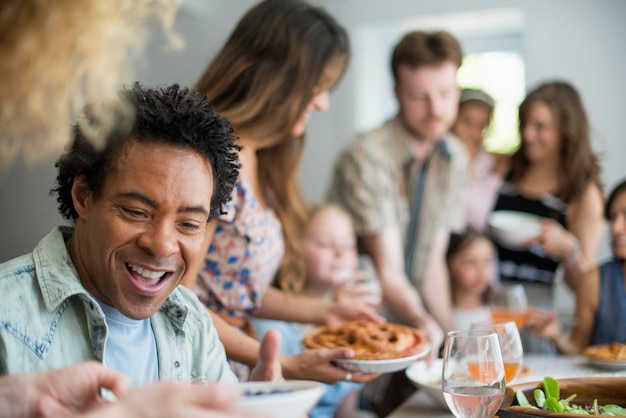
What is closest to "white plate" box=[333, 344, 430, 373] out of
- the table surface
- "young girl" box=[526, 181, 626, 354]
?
the table surface

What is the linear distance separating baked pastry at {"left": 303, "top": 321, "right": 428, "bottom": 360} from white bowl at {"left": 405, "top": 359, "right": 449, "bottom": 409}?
62mm

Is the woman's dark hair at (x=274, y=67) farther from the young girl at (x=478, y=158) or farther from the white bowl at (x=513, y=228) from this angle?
the young girl at (x=478, y=158)

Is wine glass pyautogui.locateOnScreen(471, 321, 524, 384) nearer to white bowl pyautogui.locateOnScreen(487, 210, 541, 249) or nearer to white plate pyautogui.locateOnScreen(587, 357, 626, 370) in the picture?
white plate pyautogui.locateOnScreen(587, 357, 626, 370)

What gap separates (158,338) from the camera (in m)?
1.03

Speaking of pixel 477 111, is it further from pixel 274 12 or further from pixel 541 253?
pixel 274 12

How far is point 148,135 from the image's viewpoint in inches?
37.6

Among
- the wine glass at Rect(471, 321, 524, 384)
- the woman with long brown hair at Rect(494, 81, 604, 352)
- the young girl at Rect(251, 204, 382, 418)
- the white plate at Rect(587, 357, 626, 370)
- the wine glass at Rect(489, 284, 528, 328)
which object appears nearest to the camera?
the wine glass at Rect(471, 321, 524, 384)

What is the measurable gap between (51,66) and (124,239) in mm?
238

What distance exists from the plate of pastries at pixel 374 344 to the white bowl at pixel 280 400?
589 mm

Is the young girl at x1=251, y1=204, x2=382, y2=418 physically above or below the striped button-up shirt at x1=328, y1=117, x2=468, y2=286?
below

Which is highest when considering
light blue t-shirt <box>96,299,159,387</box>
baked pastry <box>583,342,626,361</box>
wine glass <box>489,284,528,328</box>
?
light blue t-shirt <box>96,299,159,387</box>

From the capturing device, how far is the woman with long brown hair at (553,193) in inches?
104

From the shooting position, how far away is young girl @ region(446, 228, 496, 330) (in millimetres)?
2719

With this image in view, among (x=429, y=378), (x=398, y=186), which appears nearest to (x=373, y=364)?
(x=429, y=378)
